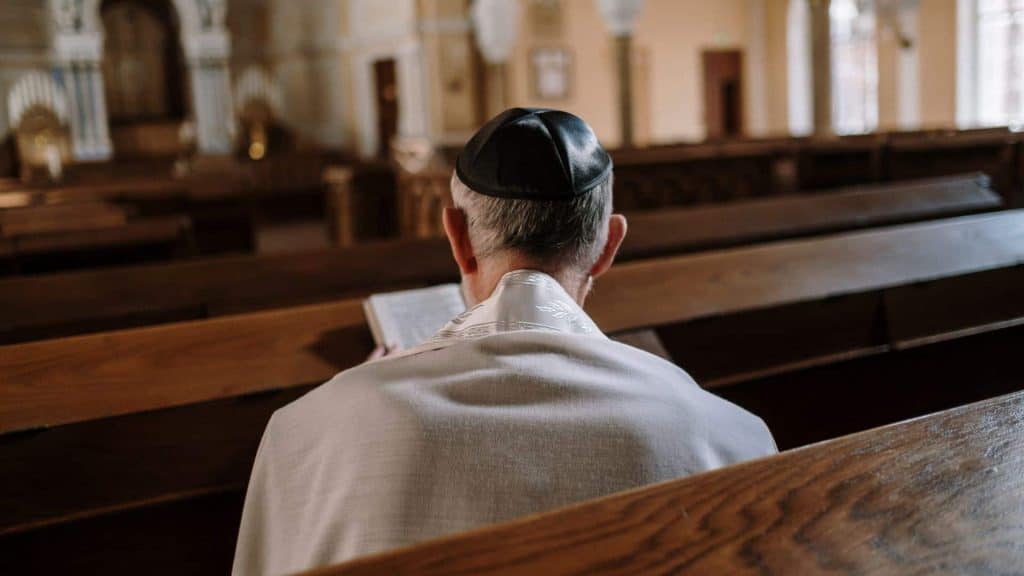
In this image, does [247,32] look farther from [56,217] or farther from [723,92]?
[56,217]

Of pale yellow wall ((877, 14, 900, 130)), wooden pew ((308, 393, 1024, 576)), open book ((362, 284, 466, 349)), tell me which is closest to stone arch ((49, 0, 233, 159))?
pale yellow wall ((877, 14, 900, 130))

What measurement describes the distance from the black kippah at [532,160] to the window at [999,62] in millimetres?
12556

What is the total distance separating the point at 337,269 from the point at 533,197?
2.05 m

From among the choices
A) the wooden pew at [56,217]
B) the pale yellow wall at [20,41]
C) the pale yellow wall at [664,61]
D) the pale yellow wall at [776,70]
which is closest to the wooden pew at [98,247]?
the wooden pew at [56,217]

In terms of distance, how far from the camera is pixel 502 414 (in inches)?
39.3

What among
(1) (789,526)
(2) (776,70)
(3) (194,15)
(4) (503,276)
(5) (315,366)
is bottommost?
(5) (315,366)

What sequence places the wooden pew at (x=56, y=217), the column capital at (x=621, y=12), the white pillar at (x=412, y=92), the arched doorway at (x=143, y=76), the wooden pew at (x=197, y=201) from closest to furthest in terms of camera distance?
the wooden pew at (x=56, y=217)
the wooden pew at (x=197, y=201)
the column capital at (x=621, y=12)
the white pillar at (x=412, y=92)
the arched doorway at (x=143, y=76)

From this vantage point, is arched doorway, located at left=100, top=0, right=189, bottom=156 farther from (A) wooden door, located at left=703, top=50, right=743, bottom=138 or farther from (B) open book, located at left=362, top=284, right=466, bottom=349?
(B) open book, located at left=362, top=284, right=466, bottom=349

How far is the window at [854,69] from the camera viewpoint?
46.0 ft

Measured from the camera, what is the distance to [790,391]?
2.61 meters

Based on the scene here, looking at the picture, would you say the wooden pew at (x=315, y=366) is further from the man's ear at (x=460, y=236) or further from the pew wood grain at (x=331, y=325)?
the man's ear at (x=460, y=236)

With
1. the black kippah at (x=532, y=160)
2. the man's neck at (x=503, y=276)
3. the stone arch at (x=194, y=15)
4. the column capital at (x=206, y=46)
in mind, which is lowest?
the man's neck at (x=503, y=276)

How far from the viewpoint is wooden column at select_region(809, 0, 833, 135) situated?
906 centimetres

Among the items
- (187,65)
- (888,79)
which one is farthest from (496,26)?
(888,79)
